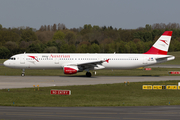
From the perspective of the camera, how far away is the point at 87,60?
48.4 m

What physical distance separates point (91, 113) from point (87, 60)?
3080 cm

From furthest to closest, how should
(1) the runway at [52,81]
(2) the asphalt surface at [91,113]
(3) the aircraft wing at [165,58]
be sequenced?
(3) the aircraft wing at [165,58] → (1) the runway at [52,81] → (2) the asphalt surface at [91,113]

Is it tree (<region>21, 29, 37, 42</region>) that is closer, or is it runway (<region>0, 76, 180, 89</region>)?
runway (<region>0, 76, 180, 89</region>)

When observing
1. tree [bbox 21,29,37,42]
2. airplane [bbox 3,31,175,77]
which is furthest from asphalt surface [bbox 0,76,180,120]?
tree [bbox 21,29,37,42]

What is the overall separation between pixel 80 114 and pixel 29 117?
3.38 meters

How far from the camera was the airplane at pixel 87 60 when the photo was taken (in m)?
47.4

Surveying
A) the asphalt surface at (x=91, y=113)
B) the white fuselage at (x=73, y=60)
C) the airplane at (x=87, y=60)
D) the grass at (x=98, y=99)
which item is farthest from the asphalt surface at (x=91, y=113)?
the white fuselage at (x=73, y=60)

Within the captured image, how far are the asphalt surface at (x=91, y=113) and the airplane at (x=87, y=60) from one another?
26691mm

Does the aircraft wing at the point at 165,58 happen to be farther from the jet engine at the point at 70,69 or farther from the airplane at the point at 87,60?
the jet engine at the point at 70,69

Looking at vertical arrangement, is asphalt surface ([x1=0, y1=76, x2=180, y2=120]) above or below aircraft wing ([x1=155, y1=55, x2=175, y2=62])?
below

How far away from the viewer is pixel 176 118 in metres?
16.1

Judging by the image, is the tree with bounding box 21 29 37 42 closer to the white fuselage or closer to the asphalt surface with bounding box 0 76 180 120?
the white fuselage

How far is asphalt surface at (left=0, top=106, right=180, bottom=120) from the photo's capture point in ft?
53.8

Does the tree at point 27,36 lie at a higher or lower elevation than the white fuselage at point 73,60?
higher
